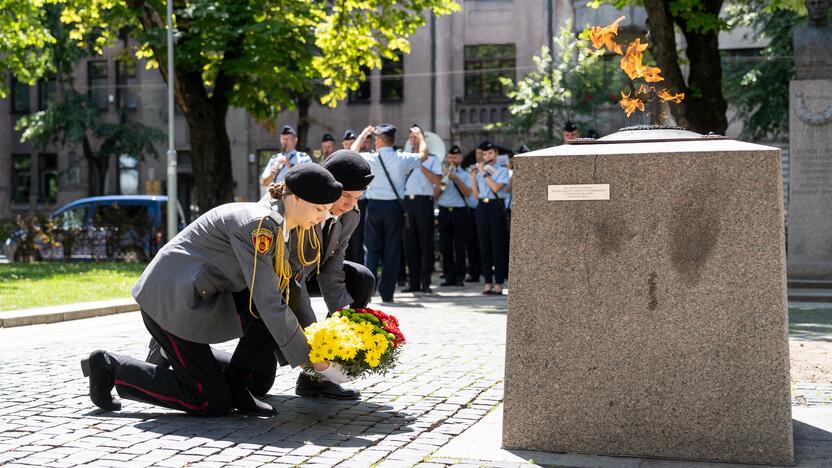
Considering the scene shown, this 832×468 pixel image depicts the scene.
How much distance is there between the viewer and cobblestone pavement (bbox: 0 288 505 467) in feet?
18.6

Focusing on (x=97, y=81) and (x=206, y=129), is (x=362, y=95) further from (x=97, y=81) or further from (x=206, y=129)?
(x=206, y=129)

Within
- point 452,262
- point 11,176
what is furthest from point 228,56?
point 11,176

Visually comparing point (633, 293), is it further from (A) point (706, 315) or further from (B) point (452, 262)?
(B) point (452, 262)

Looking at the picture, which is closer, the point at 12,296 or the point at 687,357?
the point at 687,357

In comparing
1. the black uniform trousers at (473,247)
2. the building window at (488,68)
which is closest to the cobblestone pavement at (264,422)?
the black uniform trousers at (473,247)

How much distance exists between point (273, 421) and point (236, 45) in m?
21.5

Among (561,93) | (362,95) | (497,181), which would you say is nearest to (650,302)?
(497,181)

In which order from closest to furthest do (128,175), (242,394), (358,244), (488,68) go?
1. (242,394)
2. (358,244)
3. (488,68)
4. (128,175)

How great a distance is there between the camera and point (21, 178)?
52.2m

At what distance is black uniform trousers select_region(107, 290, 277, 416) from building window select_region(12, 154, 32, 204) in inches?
1874

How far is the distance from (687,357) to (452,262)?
14512mm

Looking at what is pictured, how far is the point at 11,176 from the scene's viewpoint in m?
52.2

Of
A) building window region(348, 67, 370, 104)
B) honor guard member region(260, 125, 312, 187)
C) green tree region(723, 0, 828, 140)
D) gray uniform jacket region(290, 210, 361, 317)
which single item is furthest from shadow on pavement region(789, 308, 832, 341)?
building window region(348, 67, 370, 104)

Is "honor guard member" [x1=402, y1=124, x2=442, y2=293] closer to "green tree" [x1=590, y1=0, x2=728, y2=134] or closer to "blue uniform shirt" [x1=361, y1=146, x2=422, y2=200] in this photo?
"blue uniform shirt" [x1=361, y1=146, x2=422, y2=200]
